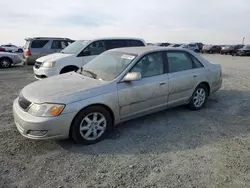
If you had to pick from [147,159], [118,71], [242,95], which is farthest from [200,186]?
[242,95]

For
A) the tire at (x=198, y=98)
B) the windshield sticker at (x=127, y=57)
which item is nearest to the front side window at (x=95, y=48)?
the windshield sticker at (x=127, y=57)

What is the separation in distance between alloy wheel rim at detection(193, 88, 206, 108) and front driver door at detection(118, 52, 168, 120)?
107 cm

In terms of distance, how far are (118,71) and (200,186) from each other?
7.35 feet

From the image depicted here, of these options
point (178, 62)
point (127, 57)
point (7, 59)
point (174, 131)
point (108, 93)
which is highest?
point (127, 57)

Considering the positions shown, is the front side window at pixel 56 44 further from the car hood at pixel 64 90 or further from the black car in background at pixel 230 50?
the black car in background at pixel 230 50

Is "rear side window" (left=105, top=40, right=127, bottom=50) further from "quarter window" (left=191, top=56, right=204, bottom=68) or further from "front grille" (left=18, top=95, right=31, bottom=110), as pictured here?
"front grille" (left=18, top=95, right=31, bottom=110)

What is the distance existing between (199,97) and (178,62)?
3.52 feet

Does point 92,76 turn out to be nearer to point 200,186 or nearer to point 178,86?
point 178,86

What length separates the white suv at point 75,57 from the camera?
22.7 feet

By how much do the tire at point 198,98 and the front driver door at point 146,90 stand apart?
97 centimetres

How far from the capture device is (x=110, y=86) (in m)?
3.52

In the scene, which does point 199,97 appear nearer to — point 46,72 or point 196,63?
point 196,63

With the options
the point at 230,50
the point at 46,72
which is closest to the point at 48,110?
the point at 46,72

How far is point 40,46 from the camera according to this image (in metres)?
12.9
